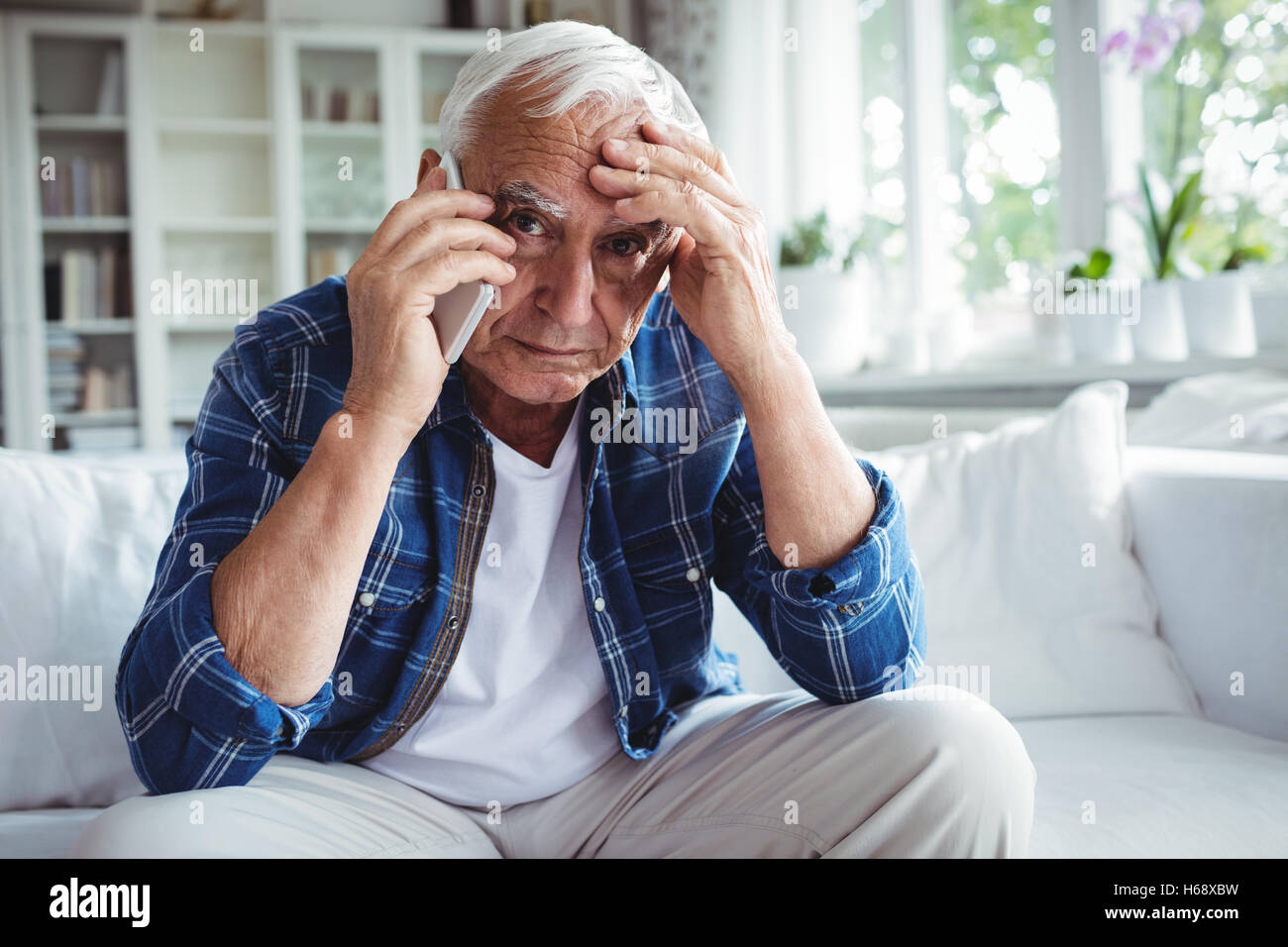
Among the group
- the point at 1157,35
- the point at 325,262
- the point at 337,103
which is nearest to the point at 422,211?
the point at 1157,35

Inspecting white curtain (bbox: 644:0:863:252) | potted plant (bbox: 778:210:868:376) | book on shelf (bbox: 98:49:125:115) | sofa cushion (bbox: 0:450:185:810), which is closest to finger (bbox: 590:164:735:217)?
sofa cushion (bbox: 0:450:185:810)

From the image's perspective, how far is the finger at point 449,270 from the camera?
2.94ft

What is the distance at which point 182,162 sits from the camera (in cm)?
412

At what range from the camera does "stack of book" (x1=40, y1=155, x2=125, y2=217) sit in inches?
154

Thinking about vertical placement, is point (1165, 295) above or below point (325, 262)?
below

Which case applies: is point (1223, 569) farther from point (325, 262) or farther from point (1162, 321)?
point (325, 262)

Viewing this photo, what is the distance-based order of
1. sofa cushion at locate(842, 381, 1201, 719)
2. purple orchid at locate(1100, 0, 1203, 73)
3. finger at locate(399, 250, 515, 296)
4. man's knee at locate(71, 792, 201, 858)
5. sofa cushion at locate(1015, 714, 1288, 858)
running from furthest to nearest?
purple orchid at locate(1100, 0, 1203, 73)
sofa cushion at locate(842, 381, 1201, 719)
sofa cushion at locate(1015, 714, 1288, 858)
finger at locate(399, 250, 515, 296)
man's knee at locate(71, 792, 201, 858)

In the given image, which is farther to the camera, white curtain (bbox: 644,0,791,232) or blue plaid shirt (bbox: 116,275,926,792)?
white curtain (bbox: 644,0,791,232)

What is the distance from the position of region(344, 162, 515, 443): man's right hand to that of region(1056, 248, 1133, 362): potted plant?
172 centimetres

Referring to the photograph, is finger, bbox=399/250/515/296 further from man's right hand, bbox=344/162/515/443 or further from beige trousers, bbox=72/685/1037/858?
beige trousers, bbox=72/685/1037/858

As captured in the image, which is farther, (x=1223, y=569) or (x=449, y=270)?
(x=1223, y=569)

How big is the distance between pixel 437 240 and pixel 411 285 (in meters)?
0.04

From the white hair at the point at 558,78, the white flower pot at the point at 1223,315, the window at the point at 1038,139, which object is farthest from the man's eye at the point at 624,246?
the window at the point at 1038,139

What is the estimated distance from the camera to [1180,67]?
97.3 inches
